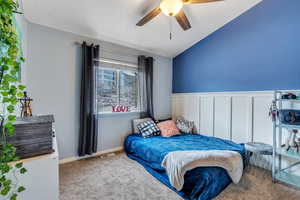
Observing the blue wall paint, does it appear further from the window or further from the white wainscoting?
the window

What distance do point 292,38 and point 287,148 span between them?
1.63 m

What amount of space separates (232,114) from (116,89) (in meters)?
2.42

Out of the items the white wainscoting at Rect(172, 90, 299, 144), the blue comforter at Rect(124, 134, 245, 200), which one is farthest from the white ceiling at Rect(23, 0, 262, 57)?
the blue comforter at Rect(124, 134, 245, 200)

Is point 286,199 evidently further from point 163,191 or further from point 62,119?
point 62,119

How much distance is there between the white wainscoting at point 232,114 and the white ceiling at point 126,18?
4.68ft

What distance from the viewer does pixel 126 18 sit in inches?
99.6

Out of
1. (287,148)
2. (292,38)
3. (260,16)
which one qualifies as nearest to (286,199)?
(287,148)

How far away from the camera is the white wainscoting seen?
2482 mm

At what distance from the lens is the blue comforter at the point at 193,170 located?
1704 mm

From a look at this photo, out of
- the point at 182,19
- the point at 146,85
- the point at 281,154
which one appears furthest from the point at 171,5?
the point at 281,154

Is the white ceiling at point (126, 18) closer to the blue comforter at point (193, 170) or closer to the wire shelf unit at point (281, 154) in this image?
the wire shelf unit at point (281, 154)

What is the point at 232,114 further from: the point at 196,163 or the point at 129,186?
the point at 129,186

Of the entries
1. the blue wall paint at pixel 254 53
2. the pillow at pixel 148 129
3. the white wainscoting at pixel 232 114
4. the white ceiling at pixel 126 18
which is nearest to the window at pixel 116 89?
the pillow at pixel 148 129

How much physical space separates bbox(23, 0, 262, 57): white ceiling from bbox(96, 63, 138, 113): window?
60cm
